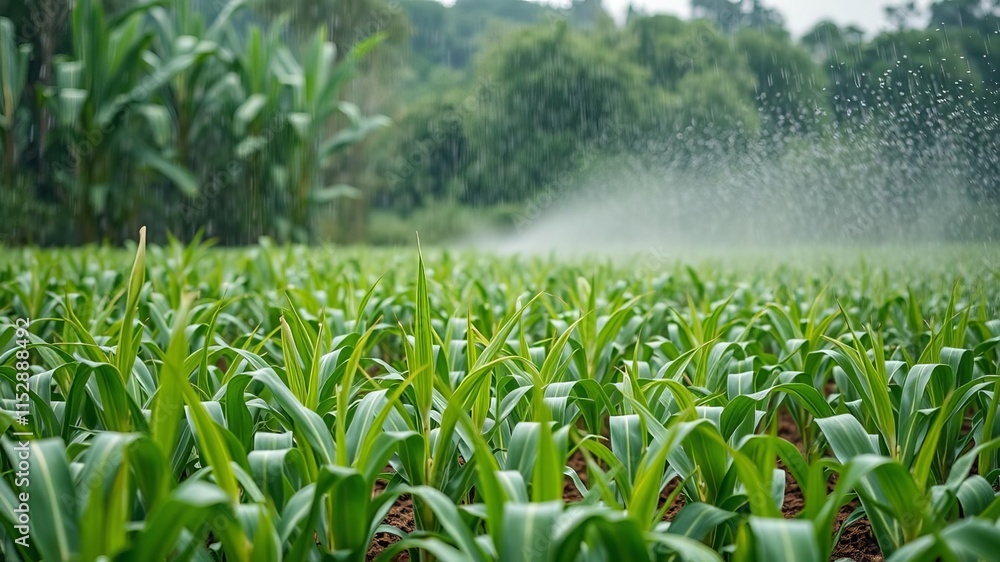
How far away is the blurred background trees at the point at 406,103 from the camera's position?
3.73 metres

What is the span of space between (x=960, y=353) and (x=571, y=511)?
1.26 metres

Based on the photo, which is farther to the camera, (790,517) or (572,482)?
(572,482)

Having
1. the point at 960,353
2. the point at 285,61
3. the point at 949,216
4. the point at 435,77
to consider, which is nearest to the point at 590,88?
the point at 435,77

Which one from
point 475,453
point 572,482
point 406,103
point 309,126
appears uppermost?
point 406,103

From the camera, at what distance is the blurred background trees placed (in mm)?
3734

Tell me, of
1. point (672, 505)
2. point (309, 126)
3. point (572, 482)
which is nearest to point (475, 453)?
point (672, 505)

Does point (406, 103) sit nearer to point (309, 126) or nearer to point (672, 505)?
point (309, 126)

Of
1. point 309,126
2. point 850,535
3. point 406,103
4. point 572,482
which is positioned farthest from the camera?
point 406,103

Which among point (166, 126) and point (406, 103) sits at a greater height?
point (406, 103)

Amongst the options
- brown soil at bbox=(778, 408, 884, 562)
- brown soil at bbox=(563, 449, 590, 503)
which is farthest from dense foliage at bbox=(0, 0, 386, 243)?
brown soil at bbox=(778, 408, 884, 562)

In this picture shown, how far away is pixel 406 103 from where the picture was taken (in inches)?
1043

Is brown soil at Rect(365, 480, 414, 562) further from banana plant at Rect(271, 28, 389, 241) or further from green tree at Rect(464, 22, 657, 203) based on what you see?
green tree at Rect(464, 22, 657, 203)

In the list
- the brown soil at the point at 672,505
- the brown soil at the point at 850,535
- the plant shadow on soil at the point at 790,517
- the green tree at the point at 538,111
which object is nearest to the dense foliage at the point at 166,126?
the plant shadow on soil at the point at 790,517

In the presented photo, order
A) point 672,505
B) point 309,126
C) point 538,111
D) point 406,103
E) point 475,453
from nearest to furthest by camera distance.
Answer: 1. point 475,453
2. point 672,505
3. point 309,126
4. point 538,111
5. point 406,103
